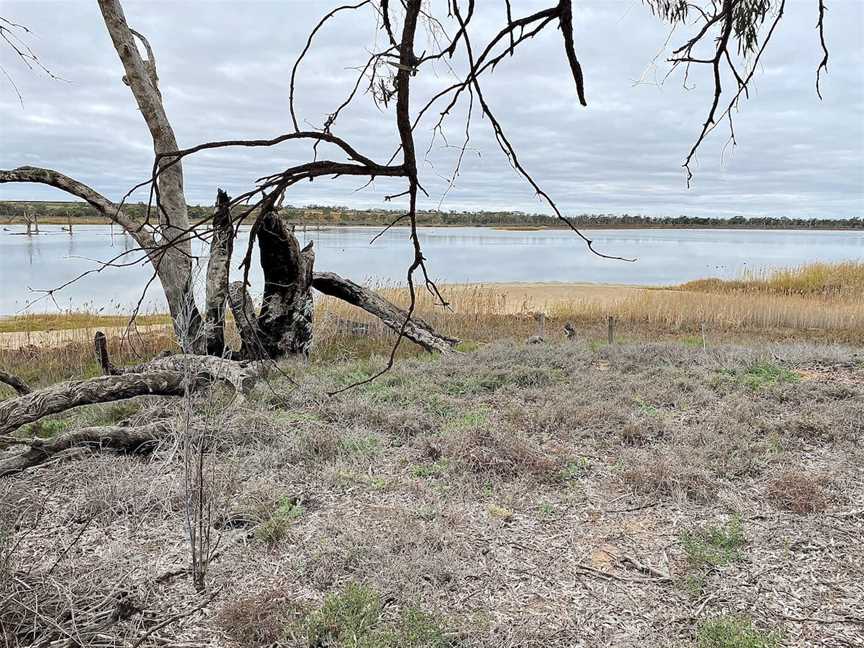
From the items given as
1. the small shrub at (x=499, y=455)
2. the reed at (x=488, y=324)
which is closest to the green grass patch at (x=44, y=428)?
the reed at (x=488, y=324)

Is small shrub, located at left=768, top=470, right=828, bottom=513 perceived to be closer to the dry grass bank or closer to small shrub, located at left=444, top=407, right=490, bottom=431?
the dry grass bank

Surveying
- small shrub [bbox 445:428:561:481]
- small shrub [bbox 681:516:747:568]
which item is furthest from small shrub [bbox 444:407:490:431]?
small shrub [bbox 681:516:747:568]

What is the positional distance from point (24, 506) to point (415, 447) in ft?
7.23

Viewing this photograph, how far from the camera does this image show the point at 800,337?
11641mm

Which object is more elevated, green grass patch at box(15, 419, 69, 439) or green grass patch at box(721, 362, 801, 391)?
green grass patch at box(721, 362, 801, 391)

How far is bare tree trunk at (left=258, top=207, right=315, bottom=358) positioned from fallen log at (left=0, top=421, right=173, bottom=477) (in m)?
2.90

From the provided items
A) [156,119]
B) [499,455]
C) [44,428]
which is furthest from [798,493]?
[156,119]

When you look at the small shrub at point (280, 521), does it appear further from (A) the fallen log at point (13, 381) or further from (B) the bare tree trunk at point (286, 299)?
(B) the bare tree trunk at point (286, 299)

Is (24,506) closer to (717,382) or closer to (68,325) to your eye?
(717,382)

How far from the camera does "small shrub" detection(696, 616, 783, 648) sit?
2.17 metres

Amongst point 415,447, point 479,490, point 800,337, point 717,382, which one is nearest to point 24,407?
point 415,447

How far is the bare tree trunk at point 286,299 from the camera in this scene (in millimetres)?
7008

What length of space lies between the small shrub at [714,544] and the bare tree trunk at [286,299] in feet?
16.6

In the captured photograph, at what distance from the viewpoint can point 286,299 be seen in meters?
7.34
